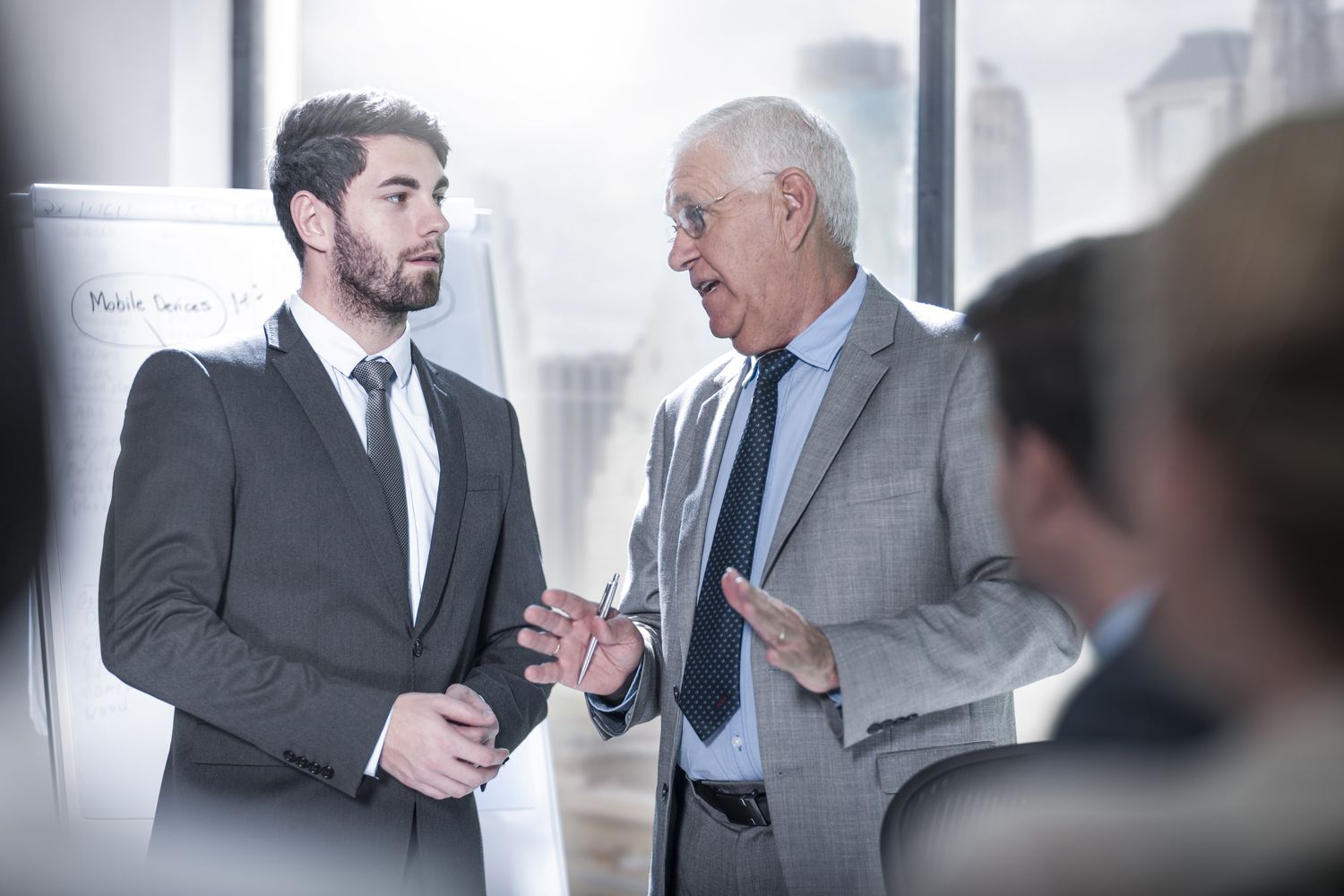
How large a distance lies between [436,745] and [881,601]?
2.24ft

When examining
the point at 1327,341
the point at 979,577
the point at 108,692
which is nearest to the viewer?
the point at 1327,341

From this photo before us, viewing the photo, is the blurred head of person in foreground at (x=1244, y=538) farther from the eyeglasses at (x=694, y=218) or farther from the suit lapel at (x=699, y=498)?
the eyeglasses at (x=694, y=218)

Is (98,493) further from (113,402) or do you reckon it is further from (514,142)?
(514,142)

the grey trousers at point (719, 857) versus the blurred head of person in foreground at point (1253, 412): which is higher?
the blurred head of person in foreground at point (1253, 412)

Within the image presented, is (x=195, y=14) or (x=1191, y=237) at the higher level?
(x=195, y=14)

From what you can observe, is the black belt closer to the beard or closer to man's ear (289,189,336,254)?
the beard

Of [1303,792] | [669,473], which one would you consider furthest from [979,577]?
[1303,792]

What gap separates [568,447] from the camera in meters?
3.50

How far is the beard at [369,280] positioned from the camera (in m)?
1.90

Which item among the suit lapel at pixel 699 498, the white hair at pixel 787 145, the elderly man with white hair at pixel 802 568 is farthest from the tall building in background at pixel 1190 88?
the suit lapel at pixel 699 498

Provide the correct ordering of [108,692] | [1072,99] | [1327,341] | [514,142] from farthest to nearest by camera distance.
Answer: [514,142], [1072,99], [108,692], [1327,341]

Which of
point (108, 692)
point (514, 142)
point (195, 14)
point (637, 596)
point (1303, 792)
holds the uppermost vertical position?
point (195, 14)

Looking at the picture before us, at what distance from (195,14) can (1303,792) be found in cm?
389

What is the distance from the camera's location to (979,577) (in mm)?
1623
